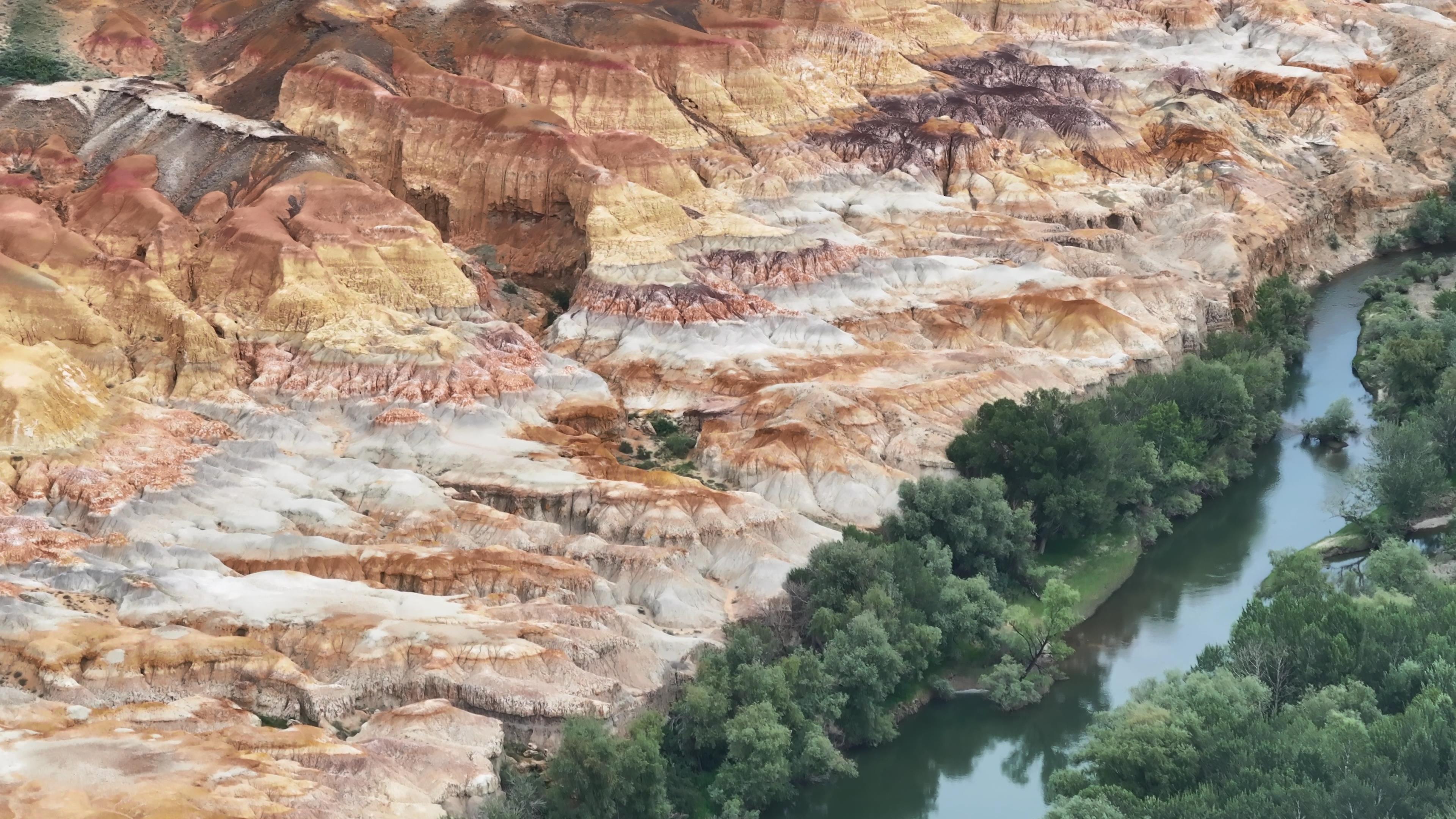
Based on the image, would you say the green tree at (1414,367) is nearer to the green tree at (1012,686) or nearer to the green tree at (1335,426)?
the green tree at (1335,426)

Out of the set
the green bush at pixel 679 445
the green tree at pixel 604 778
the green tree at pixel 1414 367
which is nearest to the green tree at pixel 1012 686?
the green tree at pixel 604 778

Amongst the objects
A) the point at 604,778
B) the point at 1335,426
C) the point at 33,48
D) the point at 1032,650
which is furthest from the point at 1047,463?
the point at 33,48

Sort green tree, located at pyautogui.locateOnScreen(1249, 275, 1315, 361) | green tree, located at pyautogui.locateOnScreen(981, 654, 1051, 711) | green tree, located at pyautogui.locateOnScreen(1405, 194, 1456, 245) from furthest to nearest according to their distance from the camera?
green tree, located at pyautogui.locateOnScreen(1405, 194, 1456, 245) < green tree, located at pyautogui.locateOnScreen(1249, 275, 1315, 361) < green tree, located at pyautogui.locateOnScreen(981, 654, 1051, 711)

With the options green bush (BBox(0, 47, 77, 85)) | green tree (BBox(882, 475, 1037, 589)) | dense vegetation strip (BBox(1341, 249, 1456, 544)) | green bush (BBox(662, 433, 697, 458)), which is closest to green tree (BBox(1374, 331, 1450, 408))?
dense vegetation strip (BBox(1341, 249, 1456, 544))

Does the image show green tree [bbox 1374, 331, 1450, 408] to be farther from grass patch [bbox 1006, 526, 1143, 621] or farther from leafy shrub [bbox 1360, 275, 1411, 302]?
leafy shrub [bbox 1360, 275, 1411, 302]

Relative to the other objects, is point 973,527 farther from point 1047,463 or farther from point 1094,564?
point 1094,564

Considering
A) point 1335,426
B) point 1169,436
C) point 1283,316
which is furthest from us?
point 1283,316
